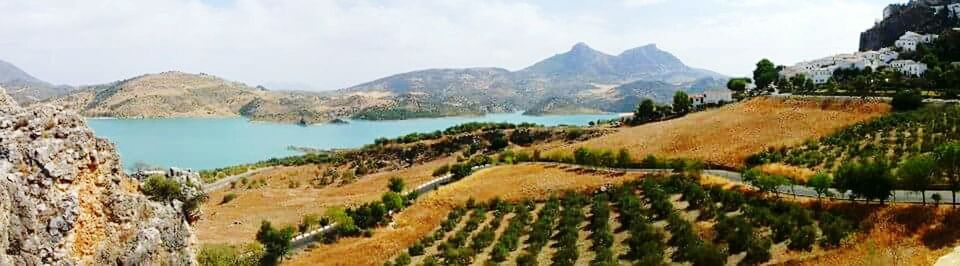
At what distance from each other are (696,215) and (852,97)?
34.0m

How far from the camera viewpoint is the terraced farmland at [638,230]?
2180 cm

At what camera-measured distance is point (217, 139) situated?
14225 centimetres

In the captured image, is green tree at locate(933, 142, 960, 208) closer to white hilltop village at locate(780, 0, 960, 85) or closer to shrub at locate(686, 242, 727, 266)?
shrub at locate(686, 242, 727, 266)

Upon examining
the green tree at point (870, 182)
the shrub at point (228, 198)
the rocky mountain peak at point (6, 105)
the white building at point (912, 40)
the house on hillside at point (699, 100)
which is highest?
the white building at point (912, 40)

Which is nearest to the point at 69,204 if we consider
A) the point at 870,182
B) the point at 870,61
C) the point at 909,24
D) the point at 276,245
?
the point at 276,245

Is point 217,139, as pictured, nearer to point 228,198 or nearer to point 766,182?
point 228,198

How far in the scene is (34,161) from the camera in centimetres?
1348

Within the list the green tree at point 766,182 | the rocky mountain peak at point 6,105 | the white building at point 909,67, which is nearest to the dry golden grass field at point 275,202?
the rocky mountain peak at point 6,105

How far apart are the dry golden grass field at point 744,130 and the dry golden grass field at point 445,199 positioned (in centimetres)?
893

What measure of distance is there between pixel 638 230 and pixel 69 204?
62.8 feet

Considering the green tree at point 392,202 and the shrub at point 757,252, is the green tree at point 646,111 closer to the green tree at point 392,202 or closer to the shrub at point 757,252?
the green tree at point 392,202

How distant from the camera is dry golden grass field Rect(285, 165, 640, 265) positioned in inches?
1072

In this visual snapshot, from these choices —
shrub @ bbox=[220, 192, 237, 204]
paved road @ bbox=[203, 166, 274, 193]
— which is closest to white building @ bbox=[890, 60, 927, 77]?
shrub @ bbox=[220, 192, 237, 204]

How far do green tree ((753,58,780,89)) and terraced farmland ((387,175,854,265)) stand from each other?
A: 2089 inches
